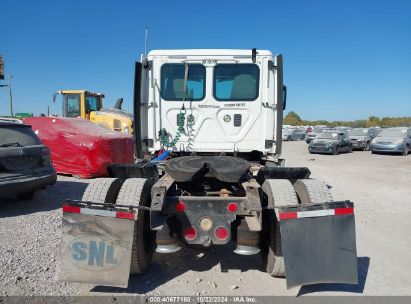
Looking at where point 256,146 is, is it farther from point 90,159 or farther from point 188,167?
point 90,159

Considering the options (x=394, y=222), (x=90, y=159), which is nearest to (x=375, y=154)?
(x=394, y=222)

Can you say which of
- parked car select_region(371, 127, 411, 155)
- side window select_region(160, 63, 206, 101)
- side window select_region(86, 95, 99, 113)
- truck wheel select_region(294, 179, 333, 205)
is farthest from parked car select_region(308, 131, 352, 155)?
truck wheel select_region(294, 179, 333, 205)

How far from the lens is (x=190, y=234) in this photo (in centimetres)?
345

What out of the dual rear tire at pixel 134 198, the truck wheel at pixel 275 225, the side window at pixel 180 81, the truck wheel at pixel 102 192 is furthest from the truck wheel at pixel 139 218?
the side window at pixel 180 81

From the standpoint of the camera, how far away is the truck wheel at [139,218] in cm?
357

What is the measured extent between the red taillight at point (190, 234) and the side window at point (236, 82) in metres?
2.53

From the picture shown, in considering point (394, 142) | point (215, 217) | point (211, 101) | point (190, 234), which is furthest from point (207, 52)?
point (394, 142)

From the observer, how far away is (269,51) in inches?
204

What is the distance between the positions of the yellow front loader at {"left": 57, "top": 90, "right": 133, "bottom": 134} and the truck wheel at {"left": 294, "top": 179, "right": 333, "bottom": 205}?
34.5 feet

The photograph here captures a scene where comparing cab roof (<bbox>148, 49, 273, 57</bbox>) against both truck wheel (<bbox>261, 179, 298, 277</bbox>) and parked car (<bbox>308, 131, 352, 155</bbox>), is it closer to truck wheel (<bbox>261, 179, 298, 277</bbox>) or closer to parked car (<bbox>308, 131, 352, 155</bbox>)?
truck wheel (<bbox>261, 179, 298, 277</bbox>)

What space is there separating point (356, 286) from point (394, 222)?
323 centimetres

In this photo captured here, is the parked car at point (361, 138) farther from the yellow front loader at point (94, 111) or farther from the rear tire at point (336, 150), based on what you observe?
the yellow front loader at point (94, 111)

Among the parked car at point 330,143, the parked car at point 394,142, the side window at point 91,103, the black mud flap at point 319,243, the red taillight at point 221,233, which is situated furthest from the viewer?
the parked car at point 330,143

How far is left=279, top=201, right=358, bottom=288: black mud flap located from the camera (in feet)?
10.5
